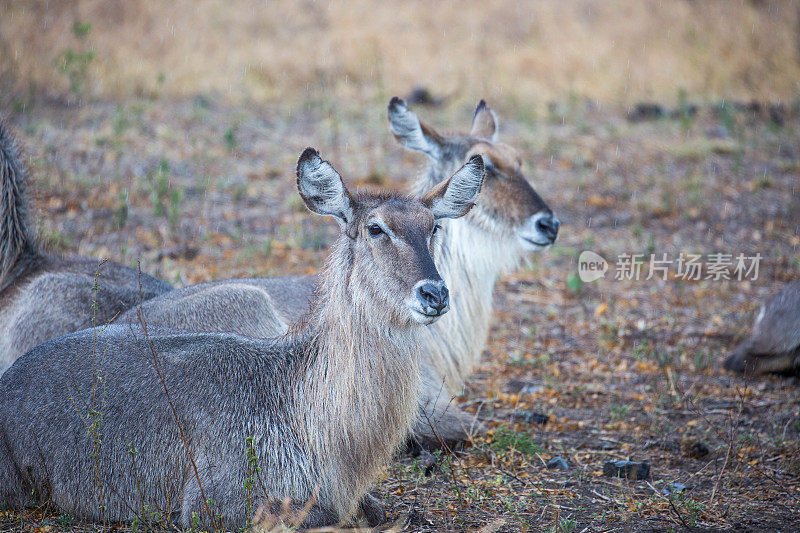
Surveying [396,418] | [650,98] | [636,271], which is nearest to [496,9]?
[650,98]

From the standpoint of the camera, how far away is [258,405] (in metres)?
4.34

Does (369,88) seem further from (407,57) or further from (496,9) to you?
(496,9)

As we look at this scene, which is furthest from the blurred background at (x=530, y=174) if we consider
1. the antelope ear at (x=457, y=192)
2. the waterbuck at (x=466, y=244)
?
the antelope ear at (x=457, y=192)

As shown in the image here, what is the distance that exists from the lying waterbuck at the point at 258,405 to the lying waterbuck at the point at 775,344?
14.0 ft

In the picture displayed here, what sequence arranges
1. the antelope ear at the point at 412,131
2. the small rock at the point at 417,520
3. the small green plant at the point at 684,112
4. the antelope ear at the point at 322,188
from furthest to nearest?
the small green plant at the point at 684,112, the antelope ear at the point at 412,131, the small rock at the point at 417,520, the antelope ear at the point at 322,188

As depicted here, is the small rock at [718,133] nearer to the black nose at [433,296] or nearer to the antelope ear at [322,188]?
the antelope ear at [322,188]

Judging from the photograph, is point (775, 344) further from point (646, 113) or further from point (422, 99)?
point (422, 99)

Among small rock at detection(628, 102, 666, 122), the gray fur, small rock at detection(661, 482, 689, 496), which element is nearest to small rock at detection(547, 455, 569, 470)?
small rock at detection(661, 482, 689, 496)

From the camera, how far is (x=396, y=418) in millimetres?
4363

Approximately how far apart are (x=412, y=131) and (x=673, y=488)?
3.35 m

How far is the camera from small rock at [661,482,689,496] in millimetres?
5195

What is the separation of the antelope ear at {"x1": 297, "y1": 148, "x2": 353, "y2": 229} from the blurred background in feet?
5.58

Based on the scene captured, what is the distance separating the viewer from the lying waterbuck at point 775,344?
734 cm

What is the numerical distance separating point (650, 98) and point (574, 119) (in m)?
2.49
